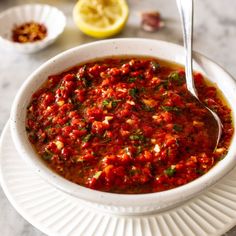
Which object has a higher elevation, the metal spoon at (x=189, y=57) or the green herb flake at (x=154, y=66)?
the metal spoon at (x=189, y=57)

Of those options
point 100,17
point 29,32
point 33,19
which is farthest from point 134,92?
point 33,19

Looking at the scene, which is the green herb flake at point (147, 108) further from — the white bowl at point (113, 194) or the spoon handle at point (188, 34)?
the white bowl at point (113, 194)

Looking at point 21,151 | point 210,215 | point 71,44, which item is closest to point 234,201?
point 210,215

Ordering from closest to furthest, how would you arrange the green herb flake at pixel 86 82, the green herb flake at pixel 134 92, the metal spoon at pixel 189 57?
1. the metal spoon at pixel 189 57
2. the green herb flake at pixel 134 92
3. the green herb flake at pixel 86 82

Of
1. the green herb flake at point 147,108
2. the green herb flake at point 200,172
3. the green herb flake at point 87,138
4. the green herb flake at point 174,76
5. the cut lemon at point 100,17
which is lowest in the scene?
the cut lemon at point 100,17

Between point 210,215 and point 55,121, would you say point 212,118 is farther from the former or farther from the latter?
point 55,121

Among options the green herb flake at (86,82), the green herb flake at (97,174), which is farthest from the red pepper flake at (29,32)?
the green herb flake at (97,174)

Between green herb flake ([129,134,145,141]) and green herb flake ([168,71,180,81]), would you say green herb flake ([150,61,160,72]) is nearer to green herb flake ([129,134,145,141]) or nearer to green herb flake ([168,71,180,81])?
green herb flake ([168,71,180,81])
